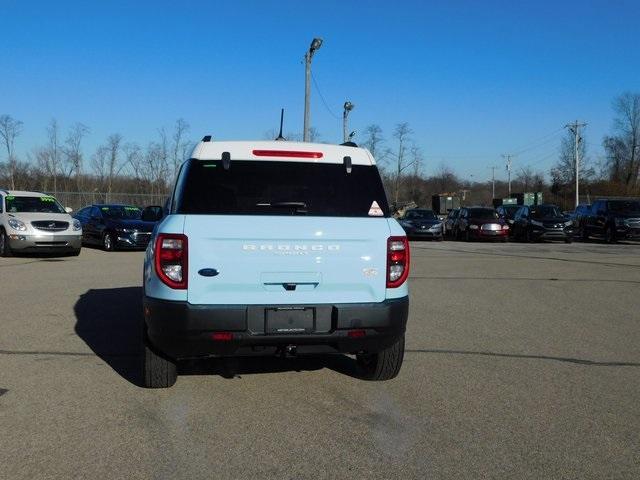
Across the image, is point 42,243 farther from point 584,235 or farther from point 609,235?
point 584,235

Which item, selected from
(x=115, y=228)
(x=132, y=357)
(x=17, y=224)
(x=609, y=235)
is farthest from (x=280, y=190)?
(x=609, y=235)

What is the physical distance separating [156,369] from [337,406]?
1.50 m

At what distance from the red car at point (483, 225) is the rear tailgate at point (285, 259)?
80.5 feet

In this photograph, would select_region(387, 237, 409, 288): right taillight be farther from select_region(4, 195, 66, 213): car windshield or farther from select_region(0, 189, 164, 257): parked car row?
select_region(4, 195, 66, 213): car windshield

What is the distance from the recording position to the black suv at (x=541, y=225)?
27359 millimetres

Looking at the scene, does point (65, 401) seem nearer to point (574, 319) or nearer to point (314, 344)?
point (314, 344)

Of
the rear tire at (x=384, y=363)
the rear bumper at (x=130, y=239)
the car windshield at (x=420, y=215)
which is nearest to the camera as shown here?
the rear tire at (x=384, y=363)

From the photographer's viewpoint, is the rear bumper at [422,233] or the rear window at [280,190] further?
the rear bumper at [422,233]

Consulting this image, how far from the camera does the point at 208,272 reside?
15.4ft

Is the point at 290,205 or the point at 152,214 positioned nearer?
the point at 290,205

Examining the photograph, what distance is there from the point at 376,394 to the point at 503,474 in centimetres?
169

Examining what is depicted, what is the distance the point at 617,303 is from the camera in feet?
34.2

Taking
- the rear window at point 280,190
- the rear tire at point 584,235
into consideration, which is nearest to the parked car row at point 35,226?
the rear window at point 280,190

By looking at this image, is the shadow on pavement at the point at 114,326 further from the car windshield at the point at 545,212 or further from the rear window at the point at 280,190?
the car windshield at the point at 545,212
